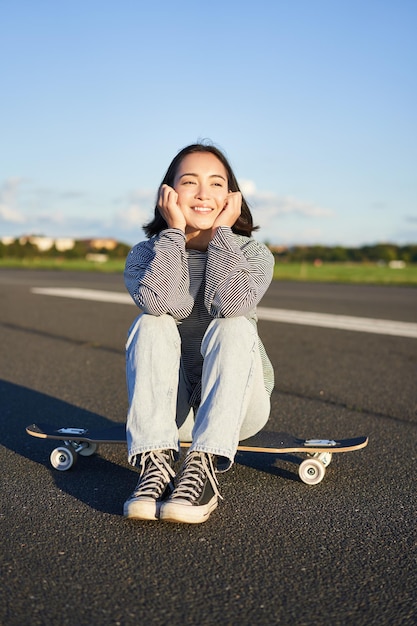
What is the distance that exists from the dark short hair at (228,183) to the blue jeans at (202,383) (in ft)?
2.67

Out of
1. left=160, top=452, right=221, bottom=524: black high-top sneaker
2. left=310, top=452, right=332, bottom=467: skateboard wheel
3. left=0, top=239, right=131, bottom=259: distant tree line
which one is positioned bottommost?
left=0, top=239, right=131, bottom=259: distant tree line

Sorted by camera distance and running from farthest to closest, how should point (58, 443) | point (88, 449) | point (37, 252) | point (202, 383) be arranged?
point (37, 252)
point (58, 443)
point (88, 449)
point (202, 383)

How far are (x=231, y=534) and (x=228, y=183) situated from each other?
174 cm

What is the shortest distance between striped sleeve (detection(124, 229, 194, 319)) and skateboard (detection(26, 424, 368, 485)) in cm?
68

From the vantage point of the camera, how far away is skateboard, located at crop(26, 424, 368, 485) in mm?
3275

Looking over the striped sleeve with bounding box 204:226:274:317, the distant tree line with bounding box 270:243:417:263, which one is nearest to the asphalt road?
the striped sleeve with bounding box 204:226:274:317

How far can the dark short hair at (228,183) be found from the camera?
353 cm

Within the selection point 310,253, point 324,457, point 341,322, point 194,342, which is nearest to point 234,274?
point 194,342

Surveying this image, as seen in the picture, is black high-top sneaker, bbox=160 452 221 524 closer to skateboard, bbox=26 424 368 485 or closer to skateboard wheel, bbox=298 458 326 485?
skateboard, bbox=26 424 368 485

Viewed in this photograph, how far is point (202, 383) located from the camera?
9.53 feet

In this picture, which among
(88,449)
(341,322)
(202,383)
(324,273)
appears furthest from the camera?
(324,273)

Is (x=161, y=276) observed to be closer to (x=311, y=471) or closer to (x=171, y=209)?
(x=171, y=209)

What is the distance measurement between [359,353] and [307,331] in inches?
72.4

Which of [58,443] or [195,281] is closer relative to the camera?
[195,281]
